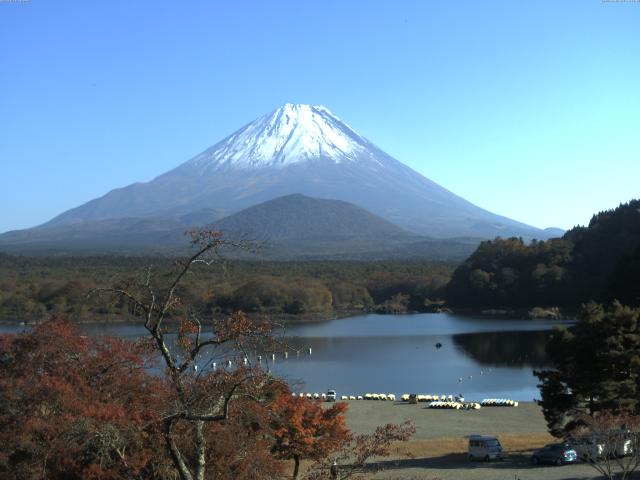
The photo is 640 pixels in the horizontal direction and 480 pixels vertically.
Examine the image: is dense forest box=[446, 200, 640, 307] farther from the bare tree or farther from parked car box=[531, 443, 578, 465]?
the bare tree

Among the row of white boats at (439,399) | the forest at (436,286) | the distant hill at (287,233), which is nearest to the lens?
the row of white boats at (439,399)

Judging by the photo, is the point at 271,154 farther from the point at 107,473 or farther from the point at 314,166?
the point at 107,473

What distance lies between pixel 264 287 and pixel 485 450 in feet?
124

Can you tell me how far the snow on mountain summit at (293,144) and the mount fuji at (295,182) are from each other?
0.68 ft

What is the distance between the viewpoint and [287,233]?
133875 millimetres

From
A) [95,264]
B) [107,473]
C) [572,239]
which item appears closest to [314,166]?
[95,264]

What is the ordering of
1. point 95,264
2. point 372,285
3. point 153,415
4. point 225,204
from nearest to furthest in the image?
1. point 153,415
2. point 372,285
3. point 95,264
4. point 225,204

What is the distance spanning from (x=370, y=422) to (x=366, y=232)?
11687 centimetres

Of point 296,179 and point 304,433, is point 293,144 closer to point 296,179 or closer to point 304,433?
point 296,179

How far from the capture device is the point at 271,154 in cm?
17362

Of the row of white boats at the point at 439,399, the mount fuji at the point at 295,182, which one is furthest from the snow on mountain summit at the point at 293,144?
the row of white boats at the point at 439,399

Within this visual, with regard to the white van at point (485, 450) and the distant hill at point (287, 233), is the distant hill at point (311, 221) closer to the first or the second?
the distant hill at point (287, 233)

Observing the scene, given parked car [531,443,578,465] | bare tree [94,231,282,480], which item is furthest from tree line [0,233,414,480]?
parked car [531,443,578,465]

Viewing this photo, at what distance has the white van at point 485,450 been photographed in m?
11.8
